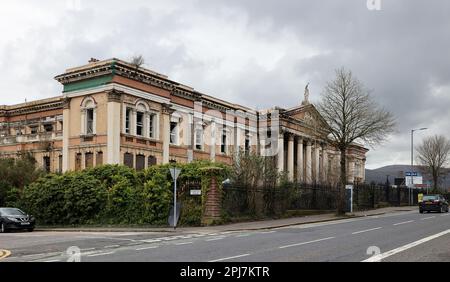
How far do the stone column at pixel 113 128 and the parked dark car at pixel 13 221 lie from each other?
38.0 ft

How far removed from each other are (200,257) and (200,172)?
15332mm

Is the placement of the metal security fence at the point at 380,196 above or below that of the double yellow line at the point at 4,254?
above

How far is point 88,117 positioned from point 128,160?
518 centimetres

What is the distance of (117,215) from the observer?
31.2 metres

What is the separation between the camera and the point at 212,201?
28.4m

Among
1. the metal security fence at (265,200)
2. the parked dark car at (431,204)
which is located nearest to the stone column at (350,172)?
the parked dark car at (431,204)

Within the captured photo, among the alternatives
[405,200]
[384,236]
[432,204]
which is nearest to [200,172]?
[384,236]

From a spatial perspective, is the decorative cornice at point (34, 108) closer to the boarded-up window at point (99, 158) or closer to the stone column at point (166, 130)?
the boarded-up window at point (99, 158)

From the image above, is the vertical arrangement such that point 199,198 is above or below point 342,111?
below

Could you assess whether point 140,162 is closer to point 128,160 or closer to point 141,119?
point 128,160

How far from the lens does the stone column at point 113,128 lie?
41594 millimetres

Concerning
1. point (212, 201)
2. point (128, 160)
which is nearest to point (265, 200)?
point (212, 201)

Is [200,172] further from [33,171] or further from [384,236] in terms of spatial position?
[33,171]

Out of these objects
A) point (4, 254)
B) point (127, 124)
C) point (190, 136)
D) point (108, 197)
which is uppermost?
point (127, 124)
